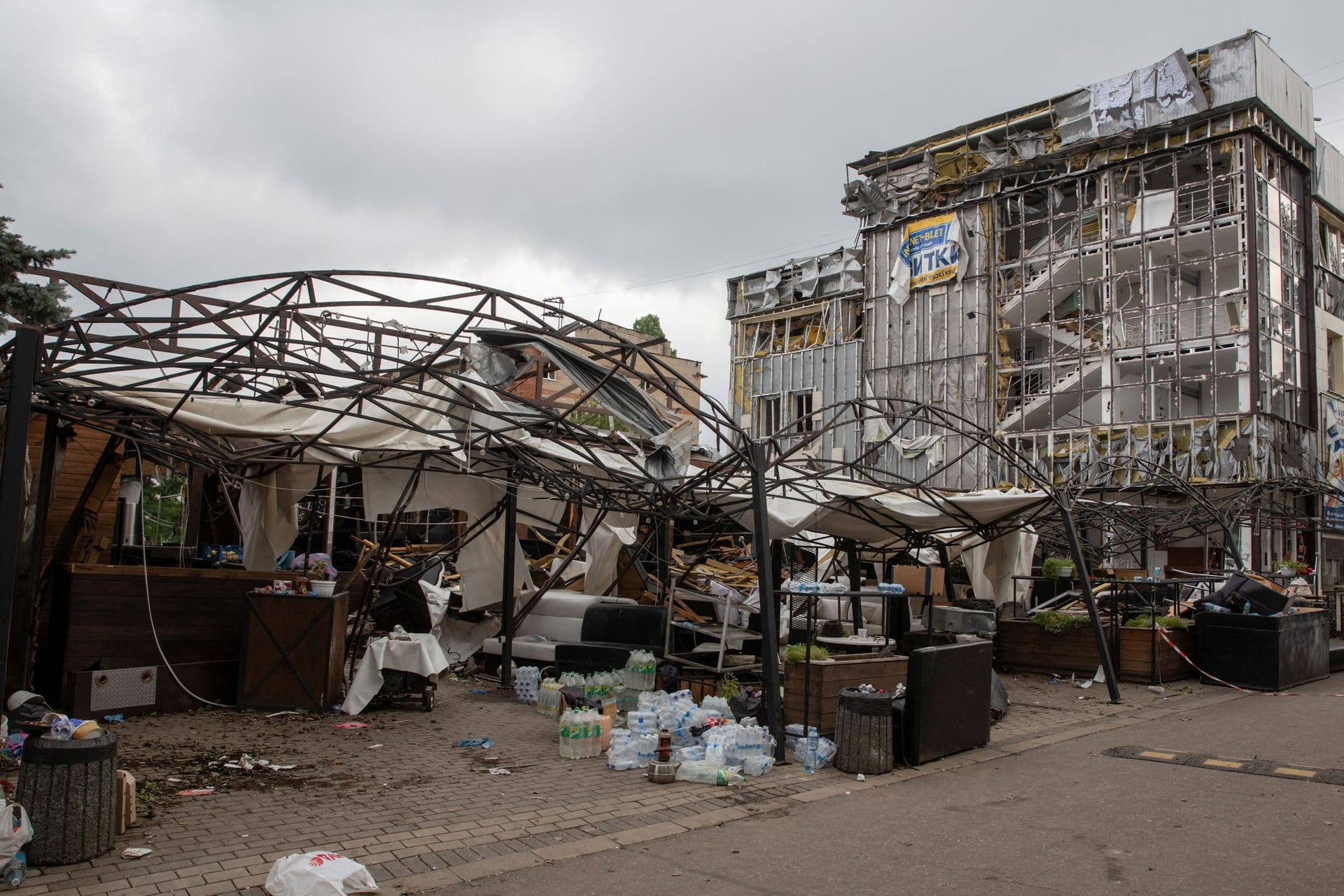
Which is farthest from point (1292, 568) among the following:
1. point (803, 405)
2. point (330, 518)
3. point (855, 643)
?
point (330, 518)

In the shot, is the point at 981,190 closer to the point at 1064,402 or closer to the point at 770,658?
the point at 1064,402

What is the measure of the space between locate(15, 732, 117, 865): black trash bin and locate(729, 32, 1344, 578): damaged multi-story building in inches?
747

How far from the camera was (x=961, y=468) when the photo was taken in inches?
→ 1195

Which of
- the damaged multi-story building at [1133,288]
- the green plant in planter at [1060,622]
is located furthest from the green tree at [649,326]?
the green plant in planter at [1060,622]

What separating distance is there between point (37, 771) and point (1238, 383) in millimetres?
27149

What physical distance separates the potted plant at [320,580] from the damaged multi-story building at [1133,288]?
536 inches

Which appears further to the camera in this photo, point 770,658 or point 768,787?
point 770,658

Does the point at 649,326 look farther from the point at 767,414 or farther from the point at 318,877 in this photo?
the point at 318,877

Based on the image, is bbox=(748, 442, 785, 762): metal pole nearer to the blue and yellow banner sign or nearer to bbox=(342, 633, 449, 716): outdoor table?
bbox=(342, 633, 449, 716): outdoor table

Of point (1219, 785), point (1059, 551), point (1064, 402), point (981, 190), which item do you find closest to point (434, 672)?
point (1219, 785)

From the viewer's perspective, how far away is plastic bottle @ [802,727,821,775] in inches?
334

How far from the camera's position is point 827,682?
951 cm

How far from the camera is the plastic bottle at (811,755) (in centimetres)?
848

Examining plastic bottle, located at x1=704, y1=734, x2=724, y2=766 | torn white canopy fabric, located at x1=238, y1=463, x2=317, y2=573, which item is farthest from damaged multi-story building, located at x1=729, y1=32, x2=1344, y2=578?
plastic bottle, located at x1=704, y1=734, x2=724, y2=766
